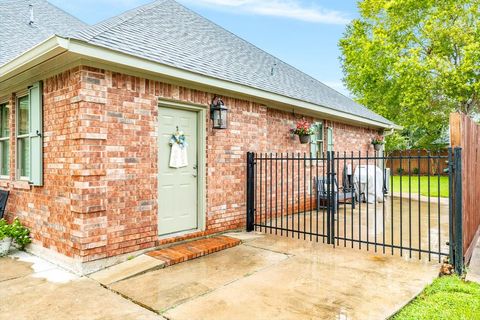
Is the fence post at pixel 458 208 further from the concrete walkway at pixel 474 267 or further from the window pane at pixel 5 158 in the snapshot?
the window pane at pixel 5 158

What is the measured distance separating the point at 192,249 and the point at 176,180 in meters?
1.12

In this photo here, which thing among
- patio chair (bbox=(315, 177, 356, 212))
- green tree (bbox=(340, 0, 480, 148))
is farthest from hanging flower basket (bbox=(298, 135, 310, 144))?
green tree (bbox=(340, 0, 480, 148))

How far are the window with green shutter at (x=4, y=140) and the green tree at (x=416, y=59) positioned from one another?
1895 centimetres

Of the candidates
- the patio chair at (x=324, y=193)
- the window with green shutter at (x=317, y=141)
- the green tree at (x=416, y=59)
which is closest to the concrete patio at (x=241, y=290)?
the patio chair at (x=324, y=193)

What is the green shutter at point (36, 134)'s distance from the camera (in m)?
4.77

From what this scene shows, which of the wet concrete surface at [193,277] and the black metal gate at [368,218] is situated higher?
the black metal gate at [368,218]

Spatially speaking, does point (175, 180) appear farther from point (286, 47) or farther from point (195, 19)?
point (286, 47)

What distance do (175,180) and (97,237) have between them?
4.96 feet

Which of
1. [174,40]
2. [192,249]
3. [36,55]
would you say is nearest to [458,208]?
[192,249]

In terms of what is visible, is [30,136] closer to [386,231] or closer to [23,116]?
[23,116]

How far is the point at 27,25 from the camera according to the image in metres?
7.91

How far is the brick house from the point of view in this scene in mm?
4141

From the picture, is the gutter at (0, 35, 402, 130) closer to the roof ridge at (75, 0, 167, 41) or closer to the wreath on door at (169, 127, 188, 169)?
the roof ridge at (75, 0, 167, 41)

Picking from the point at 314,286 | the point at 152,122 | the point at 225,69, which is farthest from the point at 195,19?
the point at 314,286
